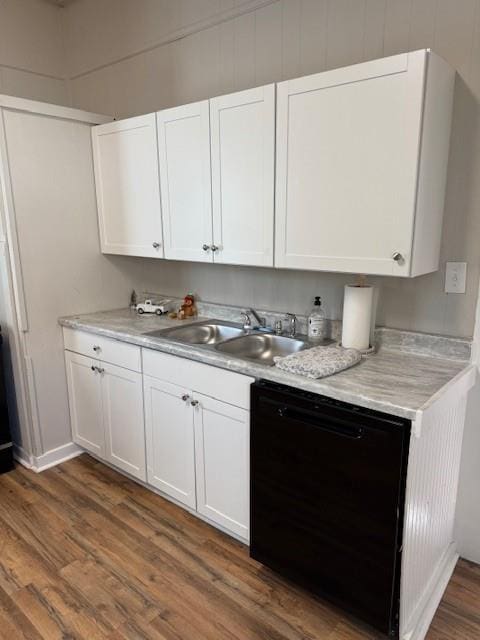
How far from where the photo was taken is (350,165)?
1693 millimetres

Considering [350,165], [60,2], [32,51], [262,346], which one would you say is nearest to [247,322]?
[262,346]

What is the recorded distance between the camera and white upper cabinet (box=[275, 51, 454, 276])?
5.08 ft

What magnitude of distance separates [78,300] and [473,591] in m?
2.53

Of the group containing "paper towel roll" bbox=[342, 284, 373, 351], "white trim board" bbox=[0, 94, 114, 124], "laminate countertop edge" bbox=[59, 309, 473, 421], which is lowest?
"laminate countertop edge" bbox=[59, 309, 473, 421]

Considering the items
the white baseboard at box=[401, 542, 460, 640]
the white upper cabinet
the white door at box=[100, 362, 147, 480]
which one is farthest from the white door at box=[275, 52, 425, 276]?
the white baseboard at box=[401, 542, 460, 640]

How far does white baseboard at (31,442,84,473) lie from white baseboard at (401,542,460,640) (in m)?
2.14

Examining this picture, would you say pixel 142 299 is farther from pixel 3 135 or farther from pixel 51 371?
pixel 3 135

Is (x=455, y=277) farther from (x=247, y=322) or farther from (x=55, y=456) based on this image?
(x=55, y=456)

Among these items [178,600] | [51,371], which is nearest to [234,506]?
[178,600]

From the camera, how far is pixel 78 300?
9.19ft

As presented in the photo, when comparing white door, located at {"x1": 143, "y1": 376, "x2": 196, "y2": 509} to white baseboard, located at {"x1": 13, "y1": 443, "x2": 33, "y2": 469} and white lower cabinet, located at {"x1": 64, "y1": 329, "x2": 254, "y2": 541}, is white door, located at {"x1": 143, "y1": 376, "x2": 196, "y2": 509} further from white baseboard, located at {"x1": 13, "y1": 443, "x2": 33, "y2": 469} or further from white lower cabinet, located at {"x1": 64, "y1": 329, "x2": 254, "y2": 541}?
white baseboard, located at {"x1": 13, "y1": 443, "x2": 33, "y2": 469}

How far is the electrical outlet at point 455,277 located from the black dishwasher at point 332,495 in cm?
74

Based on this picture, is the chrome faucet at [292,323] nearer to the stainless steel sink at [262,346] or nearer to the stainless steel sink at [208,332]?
the stainless steel sink at [262,346]

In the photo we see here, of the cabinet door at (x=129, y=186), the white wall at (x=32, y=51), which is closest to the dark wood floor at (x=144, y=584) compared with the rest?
the cabinet door at (x=129, y=186)
